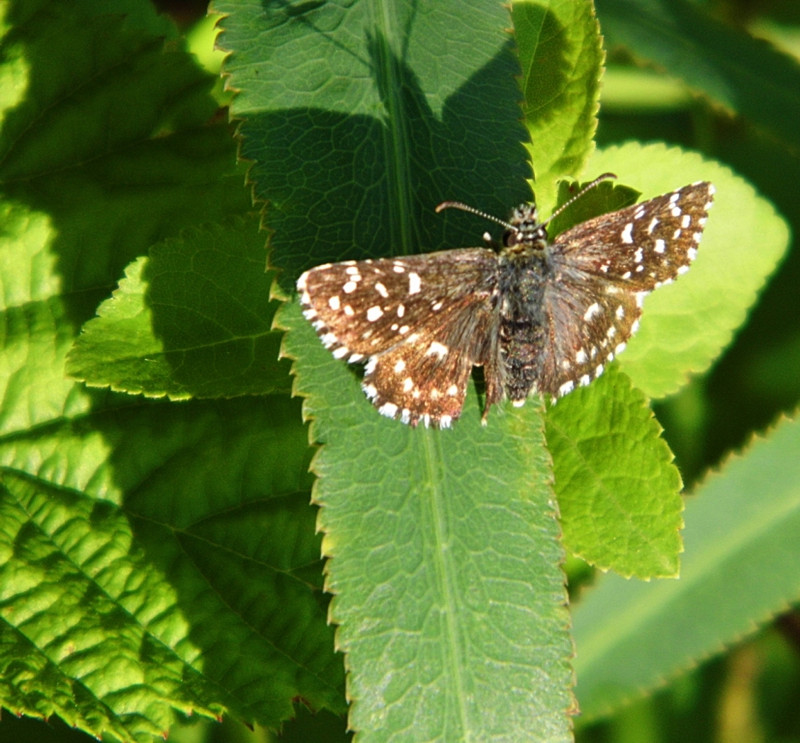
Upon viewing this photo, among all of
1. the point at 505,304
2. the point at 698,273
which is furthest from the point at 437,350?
the point at 698,273

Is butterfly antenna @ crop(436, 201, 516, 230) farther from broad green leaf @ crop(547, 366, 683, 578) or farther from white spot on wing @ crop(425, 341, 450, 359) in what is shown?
broad green leaf @ crop(547, 366, 683, 578)

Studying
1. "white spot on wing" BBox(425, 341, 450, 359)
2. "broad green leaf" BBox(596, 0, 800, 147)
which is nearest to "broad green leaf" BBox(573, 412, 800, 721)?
"broad green leaf" BBox(596, 0, 800, 147)

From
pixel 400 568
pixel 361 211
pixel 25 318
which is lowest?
pixel 25 318

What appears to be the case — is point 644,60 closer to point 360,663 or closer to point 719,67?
point 719,67

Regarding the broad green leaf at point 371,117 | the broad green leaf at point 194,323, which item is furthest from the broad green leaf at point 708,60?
the broad green leaf at point 194,323

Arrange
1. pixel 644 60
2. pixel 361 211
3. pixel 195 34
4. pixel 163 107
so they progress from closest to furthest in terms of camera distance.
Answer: pixel 361 211 → pixel 163 107 → pixel 195 34 → pixel 644 60

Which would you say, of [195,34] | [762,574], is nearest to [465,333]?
[195,34]

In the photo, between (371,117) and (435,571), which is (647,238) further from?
(435,571)

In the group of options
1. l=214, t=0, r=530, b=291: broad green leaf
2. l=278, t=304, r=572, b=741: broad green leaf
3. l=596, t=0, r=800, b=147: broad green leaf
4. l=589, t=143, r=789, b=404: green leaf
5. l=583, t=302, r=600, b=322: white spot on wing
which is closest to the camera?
l=278, t=304, r=572, b=741: broad green leaf
